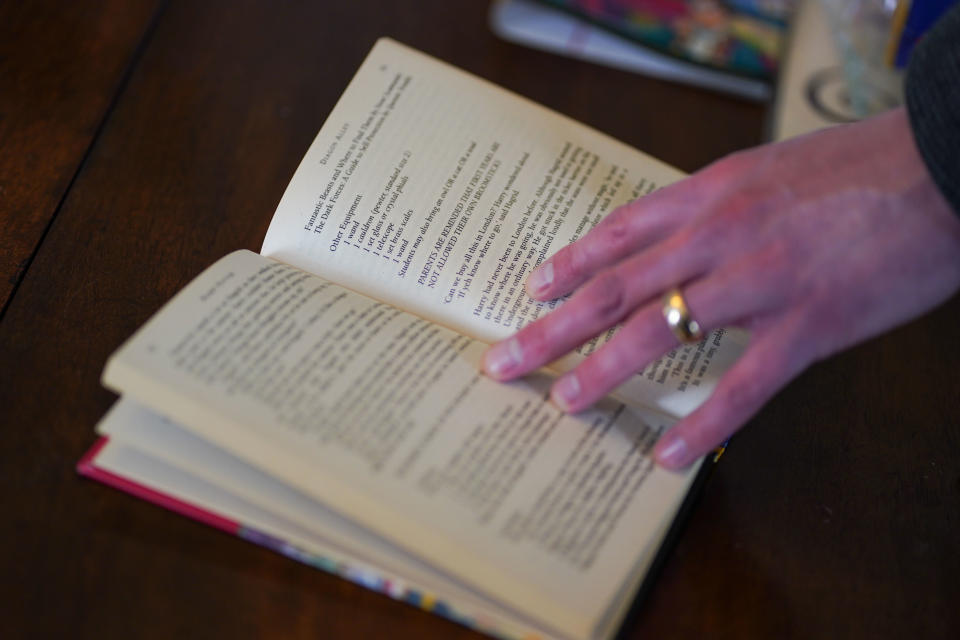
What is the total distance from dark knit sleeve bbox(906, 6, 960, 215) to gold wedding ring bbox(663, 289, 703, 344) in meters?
0.18

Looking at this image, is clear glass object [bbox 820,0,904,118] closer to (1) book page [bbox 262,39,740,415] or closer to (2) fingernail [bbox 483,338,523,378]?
(1) book page [bbox 262,39,740,415]

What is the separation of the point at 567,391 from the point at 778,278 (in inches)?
6.2

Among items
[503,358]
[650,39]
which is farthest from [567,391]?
[650,39]

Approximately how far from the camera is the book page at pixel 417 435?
0.56 meters

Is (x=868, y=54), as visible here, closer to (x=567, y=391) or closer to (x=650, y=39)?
(x=650, y=39)

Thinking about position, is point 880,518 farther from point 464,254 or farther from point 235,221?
point 235,221

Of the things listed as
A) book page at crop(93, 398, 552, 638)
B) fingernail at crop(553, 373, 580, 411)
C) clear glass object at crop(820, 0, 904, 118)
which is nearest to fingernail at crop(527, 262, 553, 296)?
fingernail at crop(553, 373, 580, 411)

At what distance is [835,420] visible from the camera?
75 centimetres

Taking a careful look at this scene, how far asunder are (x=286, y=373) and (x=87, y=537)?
0.16 m

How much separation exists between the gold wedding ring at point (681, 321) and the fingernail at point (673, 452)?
0.22ft

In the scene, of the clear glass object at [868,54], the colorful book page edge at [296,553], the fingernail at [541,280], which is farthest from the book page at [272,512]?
the clear glass object at [868,54]

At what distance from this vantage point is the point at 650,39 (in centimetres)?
108

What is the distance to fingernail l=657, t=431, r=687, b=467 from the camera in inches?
24.7

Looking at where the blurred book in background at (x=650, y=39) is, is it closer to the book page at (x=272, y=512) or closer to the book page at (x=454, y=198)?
the book page at (x=454, y=198)
